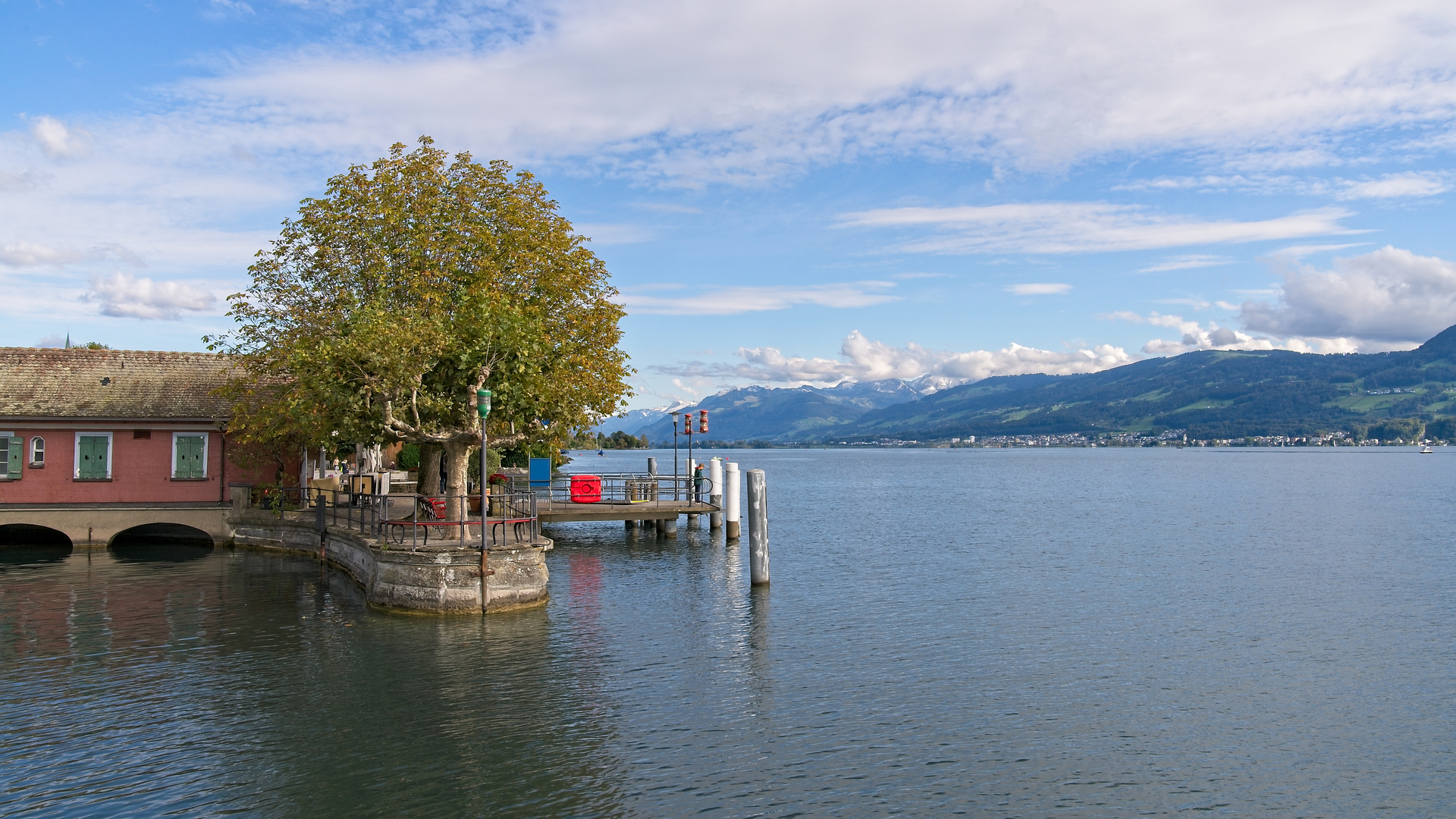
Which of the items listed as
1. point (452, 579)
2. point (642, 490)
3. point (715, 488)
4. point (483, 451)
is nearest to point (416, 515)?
point (452, 579)

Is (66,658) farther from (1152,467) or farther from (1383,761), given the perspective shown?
(1152,467)

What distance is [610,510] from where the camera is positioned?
40.9m

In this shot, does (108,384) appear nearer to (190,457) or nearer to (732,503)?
(190,457)

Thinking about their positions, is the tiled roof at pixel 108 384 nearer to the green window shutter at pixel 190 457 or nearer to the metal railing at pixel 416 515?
the green window shutter at pixel 190 457

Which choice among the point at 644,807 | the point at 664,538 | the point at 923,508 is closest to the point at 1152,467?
the point at 923,508

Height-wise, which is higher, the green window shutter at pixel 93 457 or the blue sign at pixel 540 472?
the green window shutter at pixel 93 457

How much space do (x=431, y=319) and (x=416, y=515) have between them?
22.9ft

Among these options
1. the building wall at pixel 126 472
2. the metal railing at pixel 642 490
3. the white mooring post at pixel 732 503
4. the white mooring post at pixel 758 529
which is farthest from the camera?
the metal railing at pixel 642 490

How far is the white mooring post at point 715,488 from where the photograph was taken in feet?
150

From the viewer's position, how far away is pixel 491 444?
26.2 metres

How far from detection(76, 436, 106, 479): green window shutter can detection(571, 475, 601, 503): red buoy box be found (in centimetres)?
1894

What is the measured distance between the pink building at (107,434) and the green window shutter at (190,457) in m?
0.03

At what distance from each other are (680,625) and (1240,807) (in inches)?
550

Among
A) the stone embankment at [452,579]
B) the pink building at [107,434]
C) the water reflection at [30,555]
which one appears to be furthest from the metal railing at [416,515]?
the water reflection at [30,555]
